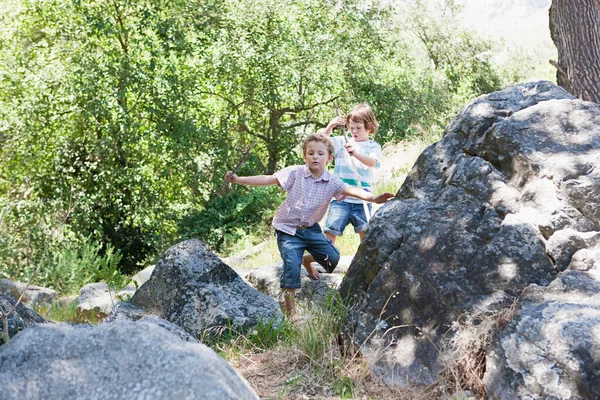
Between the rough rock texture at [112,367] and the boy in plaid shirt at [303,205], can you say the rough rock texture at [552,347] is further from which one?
the boy in plaid shirt at [303,205]

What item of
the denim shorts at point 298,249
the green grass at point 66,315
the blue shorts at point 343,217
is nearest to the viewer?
the denim shorts at point 298,249

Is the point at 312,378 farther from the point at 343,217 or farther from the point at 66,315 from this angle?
the point at 66,315

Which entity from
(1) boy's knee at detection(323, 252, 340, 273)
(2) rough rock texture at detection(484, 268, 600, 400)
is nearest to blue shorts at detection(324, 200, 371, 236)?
(1) boy's knee at detection(323, 252, 340, 273)

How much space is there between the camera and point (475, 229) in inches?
152

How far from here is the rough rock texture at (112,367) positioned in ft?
7.13

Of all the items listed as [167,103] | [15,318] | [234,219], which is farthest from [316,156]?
[167,103]

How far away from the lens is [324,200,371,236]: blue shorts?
20.4ft

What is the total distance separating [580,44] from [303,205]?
4.02 m

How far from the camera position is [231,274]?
4930mm

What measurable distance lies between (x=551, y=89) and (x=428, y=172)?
1003 mm

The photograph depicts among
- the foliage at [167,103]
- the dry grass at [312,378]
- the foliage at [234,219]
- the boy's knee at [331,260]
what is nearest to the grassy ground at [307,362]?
the dry grass at [312,378]

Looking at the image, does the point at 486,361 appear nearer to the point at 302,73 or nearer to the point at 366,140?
the point at 366,140

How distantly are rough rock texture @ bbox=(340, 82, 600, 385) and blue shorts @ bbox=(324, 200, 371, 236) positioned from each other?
1752 millimetres

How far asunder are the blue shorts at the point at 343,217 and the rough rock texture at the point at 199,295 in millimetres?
1503
